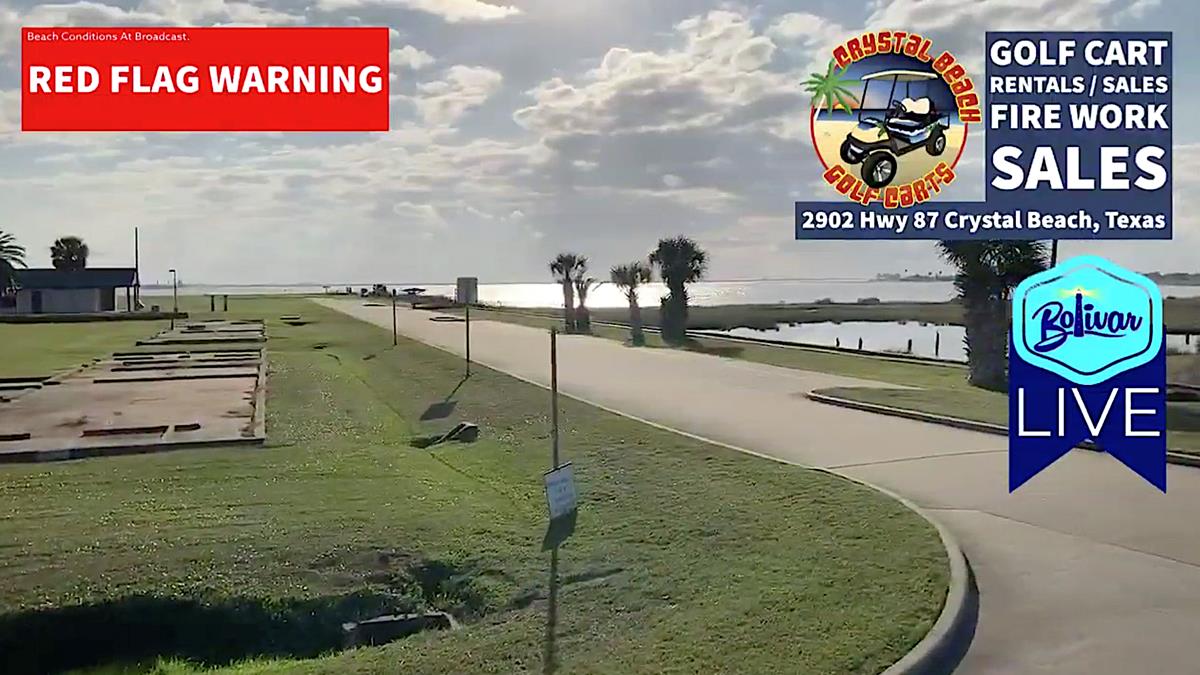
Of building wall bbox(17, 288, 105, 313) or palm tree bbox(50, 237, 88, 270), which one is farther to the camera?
palm tree bbox(50, 237, 88, 270)

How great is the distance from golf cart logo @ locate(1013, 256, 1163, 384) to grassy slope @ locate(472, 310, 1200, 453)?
6.44 feet

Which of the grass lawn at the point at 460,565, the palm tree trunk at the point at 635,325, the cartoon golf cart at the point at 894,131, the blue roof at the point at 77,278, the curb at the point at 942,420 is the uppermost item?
the cartoon golf cart at the point at 894,131

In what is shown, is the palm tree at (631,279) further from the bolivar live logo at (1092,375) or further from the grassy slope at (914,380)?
the bolivar live logo at (1092,375)

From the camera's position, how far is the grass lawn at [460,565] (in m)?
6.30

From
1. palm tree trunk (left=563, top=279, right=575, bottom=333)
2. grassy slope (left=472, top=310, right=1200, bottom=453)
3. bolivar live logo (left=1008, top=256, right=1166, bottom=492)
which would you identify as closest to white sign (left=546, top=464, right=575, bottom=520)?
bolivar live logo (left=1008, top=256, right=1166, bottom=492)

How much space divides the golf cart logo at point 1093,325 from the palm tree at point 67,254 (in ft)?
282

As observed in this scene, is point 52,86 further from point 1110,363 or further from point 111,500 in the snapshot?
point 1110,363

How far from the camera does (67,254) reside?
3287 inches

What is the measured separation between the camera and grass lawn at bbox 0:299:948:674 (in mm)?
6305

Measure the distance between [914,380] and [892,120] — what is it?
9.99m

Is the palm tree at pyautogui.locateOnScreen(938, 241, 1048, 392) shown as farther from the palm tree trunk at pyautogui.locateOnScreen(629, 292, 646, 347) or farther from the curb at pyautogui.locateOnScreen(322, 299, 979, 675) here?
the curb at pyautogui.locateOnScreen(322, 299, 979, 675)

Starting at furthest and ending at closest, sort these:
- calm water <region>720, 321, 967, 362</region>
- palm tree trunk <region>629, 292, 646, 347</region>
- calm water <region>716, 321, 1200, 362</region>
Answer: calm water <region>720, 321, 967, 362</region> < calm water <region>716, 321, 1200, 362</region> < palm tree trunk <region>629, 292, 646, 347</region>

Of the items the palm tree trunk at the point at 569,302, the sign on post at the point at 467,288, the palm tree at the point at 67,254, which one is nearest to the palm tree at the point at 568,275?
the palm tree trunk at the point at 569,302

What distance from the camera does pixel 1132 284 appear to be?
1173cm
